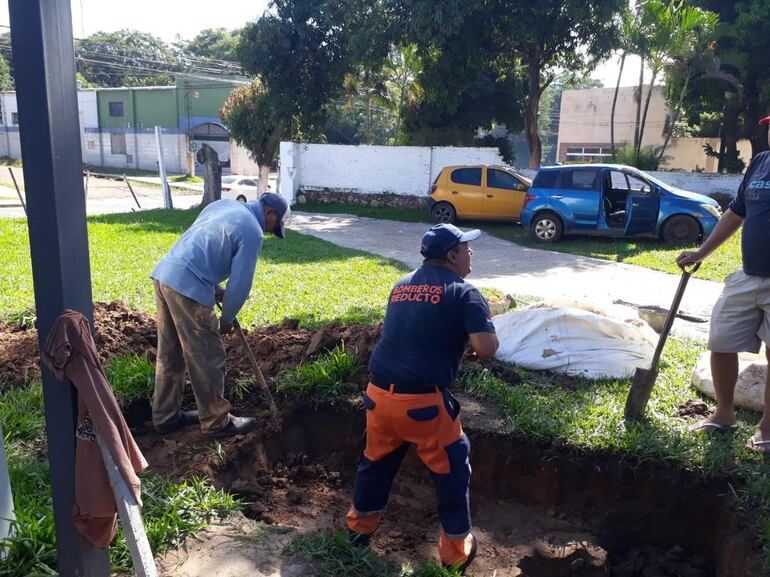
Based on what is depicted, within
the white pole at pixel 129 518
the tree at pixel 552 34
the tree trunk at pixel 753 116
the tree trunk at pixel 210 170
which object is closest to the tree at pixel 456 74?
the tree at pixel 552 34

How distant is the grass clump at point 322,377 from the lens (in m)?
4.96

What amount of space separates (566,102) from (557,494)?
34553 mm

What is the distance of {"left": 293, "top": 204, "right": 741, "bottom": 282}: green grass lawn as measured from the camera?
37.1 feet

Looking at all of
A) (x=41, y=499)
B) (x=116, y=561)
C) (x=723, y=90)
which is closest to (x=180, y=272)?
(x=41, y=499)

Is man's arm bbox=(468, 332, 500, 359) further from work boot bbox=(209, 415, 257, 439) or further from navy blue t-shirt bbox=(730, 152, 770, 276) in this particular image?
work boot bbox=(209, 415, 257, 439)

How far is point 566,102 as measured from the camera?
35.9m

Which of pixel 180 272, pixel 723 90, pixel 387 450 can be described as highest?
pixel 723 90

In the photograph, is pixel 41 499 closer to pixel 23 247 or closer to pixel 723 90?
pixel 23 247

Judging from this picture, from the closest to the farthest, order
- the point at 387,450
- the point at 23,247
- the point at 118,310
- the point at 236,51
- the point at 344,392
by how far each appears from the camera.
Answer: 1. the point at 387,450
2. the point at 344,392
3. the point at 118,310
4. the point at 23,247
5. the point at 236,51

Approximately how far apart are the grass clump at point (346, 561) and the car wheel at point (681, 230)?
12052mm

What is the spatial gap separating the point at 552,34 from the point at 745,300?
1526cm

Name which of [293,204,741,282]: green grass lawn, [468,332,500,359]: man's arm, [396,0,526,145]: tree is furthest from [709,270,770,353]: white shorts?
[396,0,526,145]: tree

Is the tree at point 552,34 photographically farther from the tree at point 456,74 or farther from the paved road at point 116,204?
the paved road at point 116,204

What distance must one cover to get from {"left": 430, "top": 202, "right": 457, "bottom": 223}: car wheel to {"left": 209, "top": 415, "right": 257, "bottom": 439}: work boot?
43.9 ft
